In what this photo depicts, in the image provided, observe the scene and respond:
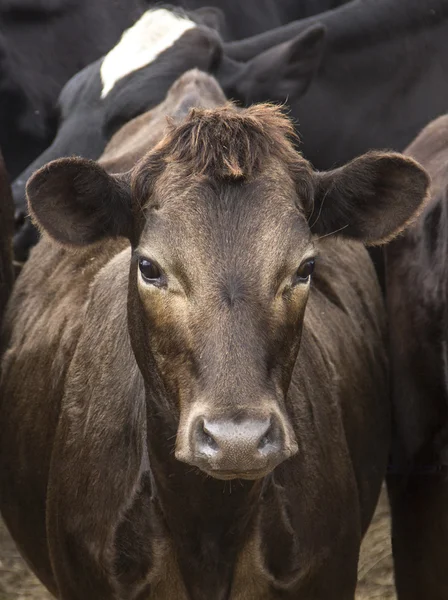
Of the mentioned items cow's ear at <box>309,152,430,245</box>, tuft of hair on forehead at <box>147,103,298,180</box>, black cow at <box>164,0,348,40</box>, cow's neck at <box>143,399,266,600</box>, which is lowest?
black cow at <box>164,0,348,40</box>

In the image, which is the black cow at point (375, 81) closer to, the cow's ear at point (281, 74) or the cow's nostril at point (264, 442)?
the cow's ear at point (281, 74)

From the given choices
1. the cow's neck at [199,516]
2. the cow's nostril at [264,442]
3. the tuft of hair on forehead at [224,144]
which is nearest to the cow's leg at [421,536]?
the cow's neck at [199,516]

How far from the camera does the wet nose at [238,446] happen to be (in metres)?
3.15

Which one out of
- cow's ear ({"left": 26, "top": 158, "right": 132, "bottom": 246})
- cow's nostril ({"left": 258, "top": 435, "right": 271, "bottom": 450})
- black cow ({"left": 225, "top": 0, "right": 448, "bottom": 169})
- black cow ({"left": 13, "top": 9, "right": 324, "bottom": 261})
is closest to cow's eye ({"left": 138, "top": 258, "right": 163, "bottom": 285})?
cow's ear ({"left": 26, "top": 158, "right": 132, "bottom": 246})

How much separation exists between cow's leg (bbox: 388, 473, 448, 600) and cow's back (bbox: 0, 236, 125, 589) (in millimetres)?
1448

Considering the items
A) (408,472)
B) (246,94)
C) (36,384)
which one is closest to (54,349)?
(36,384)

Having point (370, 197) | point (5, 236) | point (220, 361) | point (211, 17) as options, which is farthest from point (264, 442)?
point (211, 17)

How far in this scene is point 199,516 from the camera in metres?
3.92

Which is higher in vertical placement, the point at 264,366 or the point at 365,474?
the point at 264,366

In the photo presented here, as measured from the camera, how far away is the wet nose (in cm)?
315

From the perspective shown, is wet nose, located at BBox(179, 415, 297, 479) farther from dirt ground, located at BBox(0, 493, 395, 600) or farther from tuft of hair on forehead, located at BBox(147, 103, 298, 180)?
dirt ground, located at BBox(0, 493, 395, 600)

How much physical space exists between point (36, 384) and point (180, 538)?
3.85 ft

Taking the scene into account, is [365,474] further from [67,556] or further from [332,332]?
[67,556]

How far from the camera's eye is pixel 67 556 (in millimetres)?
4215
